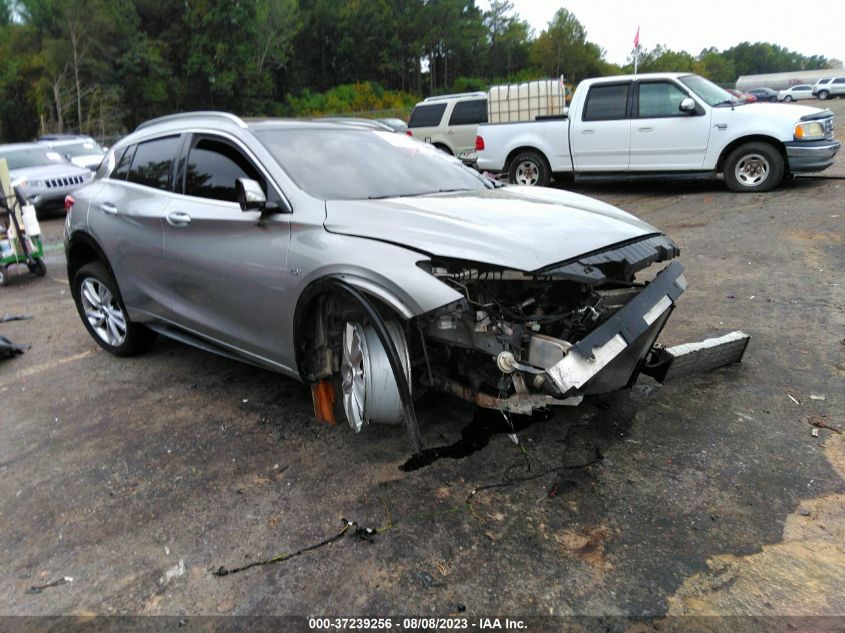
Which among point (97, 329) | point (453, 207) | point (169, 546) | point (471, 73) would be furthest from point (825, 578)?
point (471, 73)

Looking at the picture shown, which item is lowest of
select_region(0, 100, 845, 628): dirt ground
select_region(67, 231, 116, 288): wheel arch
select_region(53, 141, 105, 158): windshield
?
select_region(0, 100, 845, 628): dirt ground

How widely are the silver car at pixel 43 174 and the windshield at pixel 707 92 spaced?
11.5 meters

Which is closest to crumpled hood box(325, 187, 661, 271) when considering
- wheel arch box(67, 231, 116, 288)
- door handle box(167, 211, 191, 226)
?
door handle box(167, 211, 191, 226)

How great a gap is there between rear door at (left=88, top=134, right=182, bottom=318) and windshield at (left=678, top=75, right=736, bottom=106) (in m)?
8.88

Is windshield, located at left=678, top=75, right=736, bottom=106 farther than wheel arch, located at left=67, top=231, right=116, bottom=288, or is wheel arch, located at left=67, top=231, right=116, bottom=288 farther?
windshield, located at left=678, top=75, right=736, bottom=106

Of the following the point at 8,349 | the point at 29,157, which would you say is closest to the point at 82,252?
the point at 8,349

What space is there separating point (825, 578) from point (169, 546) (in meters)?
2.68

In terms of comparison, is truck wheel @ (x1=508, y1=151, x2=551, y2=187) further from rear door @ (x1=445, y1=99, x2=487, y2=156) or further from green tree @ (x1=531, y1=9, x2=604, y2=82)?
green tree @ (x1=531, y1=9, x2=604, y2=82)

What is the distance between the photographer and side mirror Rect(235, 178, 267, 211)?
3551 mm

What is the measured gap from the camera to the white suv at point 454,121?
51.1 ft

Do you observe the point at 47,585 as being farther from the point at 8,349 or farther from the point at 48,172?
the point at 48,172

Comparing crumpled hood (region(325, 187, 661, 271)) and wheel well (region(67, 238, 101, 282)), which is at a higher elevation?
crumpled hood (region(325, 187, 661, 271))

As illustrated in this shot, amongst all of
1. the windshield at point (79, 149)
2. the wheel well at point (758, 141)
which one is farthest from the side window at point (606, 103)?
the windshield at point (79, 149)

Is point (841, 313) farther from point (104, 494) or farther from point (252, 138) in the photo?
point (104, 494)
